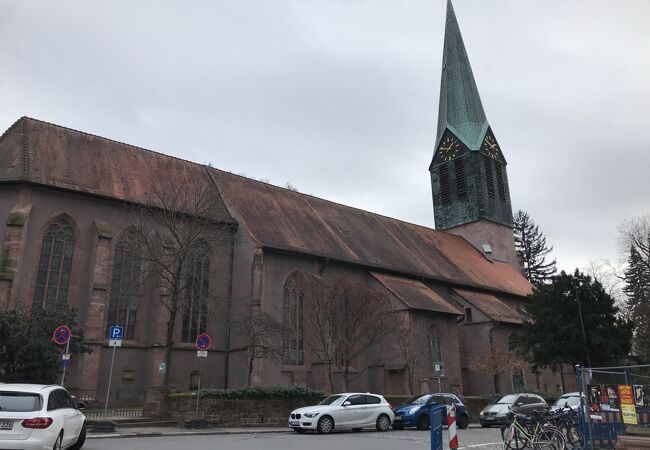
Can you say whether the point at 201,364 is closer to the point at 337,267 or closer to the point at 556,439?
the point at 337,267

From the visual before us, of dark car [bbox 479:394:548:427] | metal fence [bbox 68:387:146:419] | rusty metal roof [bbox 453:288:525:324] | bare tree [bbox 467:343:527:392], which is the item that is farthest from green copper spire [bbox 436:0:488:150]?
metal fence [bbox 68:387:146:419]

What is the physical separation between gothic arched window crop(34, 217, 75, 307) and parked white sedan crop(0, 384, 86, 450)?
14.0 metres

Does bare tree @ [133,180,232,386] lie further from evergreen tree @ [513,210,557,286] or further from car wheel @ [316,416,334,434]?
evergreen tree @ [513,210,557,286]

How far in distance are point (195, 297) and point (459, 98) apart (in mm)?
32337

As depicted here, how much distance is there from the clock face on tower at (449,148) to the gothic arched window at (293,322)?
81.9 feet

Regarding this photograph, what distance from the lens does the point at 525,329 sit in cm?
2884

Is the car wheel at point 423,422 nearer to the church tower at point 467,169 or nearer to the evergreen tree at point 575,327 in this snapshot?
the evergreen tree at point 575,327

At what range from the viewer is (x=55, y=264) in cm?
2259

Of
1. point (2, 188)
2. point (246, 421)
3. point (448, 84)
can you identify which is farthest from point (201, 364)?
point (448, 84)

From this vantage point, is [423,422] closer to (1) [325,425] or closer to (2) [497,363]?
(1) [325,425]

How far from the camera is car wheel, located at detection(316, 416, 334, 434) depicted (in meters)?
15.8

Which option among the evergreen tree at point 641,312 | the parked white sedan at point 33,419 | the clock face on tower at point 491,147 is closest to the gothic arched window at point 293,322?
the parked white sedan at point 33,419

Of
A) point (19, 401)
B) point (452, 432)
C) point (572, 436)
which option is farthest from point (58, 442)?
point (572, 436)

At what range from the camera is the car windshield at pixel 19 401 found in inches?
330
